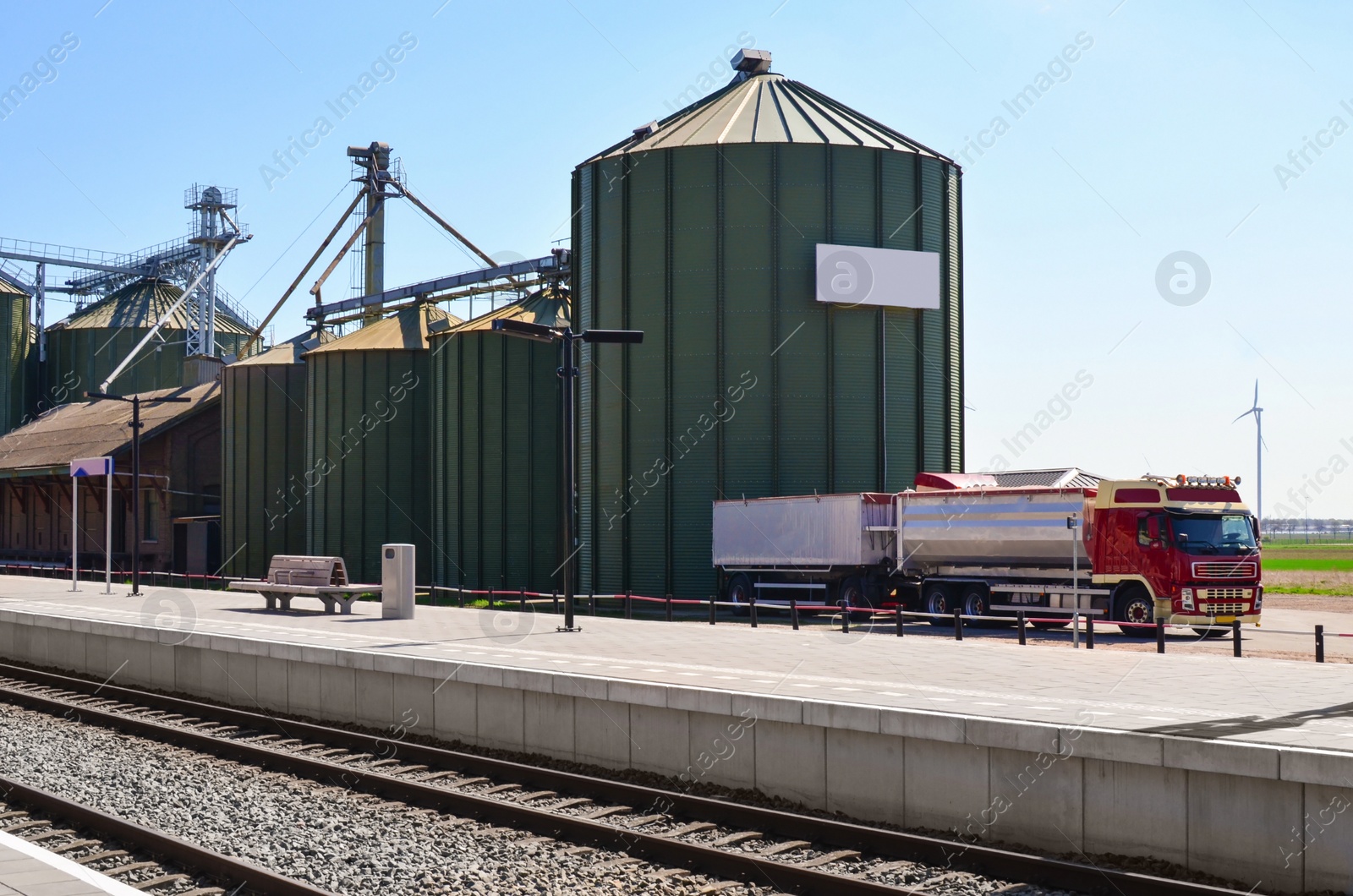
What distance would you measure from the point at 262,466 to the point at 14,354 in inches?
1522

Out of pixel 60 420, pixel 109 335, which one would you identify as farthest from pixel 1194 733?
pixel 109 335

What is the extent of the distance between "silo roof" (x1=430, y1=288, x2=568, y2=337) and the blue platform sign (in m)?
18.5

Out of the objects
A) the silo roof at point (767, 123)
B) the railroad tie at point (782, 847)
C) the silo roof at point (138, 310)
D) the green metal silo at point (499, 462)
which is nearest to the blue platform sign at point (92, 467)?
the green metal silo at point (499, 462)

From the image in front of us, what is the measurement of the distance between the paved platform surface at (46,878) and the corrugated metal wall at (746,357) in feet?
113

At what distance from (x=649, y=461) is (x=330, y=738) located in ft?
91.3

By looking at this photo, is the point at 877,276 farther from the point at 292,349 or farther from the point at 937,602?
the point at 292,349

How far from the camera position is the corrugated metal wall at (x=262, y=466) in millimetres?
64812

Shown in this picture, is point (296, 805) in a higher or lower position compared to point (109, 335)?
lower

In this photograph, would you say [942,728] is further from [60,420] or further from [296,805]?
[60,420]

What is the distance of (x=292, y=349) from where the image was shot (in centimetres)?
6831

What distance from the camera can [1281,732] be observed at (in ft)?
36.8

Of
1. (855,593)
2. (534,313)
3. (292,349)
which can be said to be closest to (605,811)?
(855,593)

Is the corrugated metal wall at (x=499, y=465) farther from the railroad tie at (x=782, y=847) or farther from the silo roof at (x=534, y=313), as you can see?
the railroad tie at (x=782, y=847)

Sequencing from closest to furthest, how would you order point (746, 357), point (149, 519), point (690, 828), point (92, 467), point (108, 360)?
point (690, 828) < point (92, 467) < point (746, 357) < point (149, 519) < point (108, 360)
